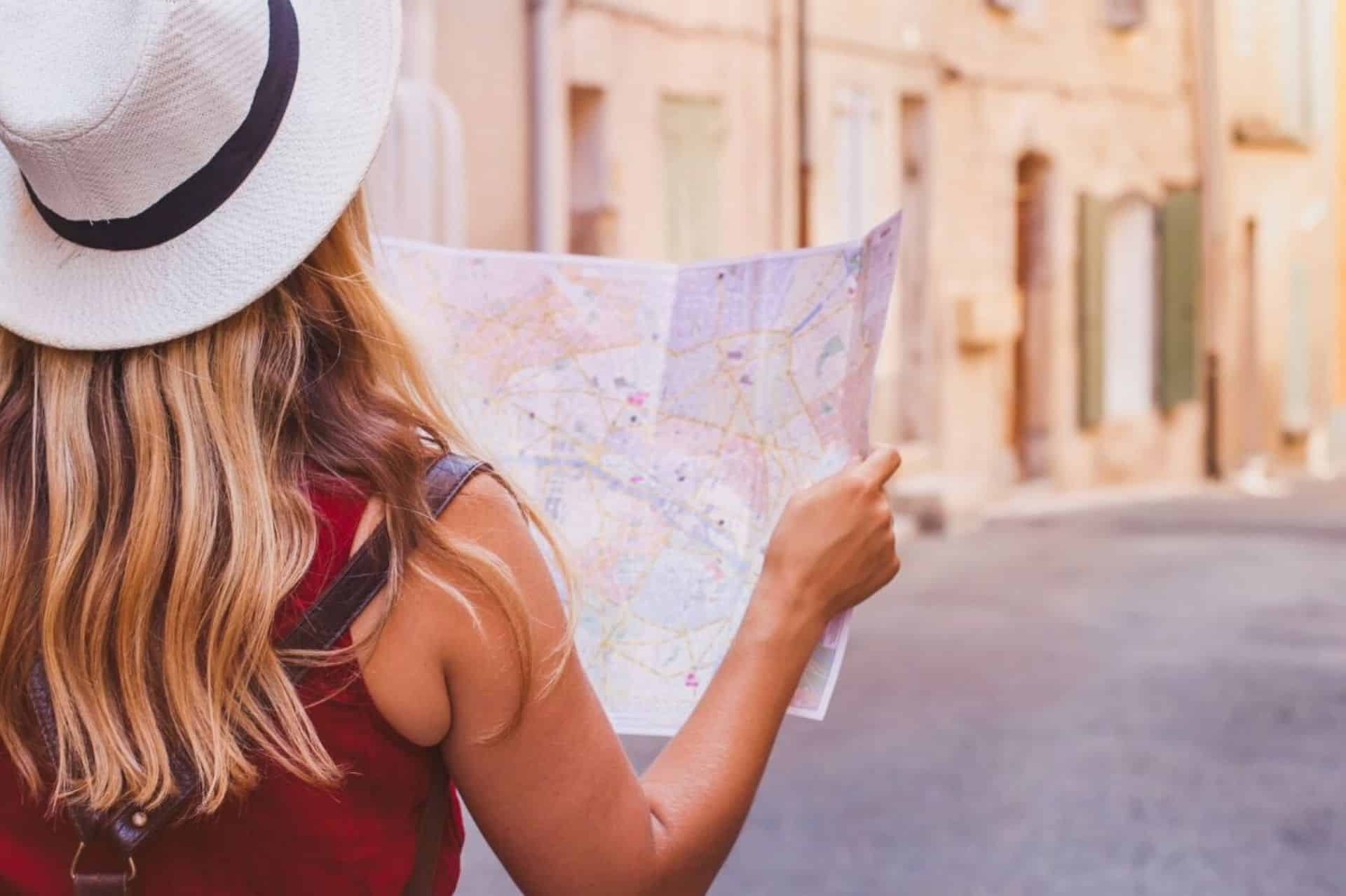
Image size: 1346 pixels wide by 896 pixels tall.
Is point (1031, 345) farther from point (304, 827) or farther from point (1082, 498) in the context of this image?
point (304, 827)

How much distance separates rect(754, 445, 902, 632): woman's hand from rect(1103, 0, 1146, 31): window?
16.7 metres

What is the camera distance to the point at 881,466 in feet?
4.89

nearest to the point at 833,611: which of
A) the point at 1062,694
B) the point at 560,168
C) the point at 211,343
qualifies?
the point at 211,343

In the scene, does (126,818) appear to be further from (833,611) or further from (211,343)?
(833,611)

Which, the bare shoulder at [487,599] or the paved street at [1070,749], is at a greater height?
the bare shoulder at [487,599]

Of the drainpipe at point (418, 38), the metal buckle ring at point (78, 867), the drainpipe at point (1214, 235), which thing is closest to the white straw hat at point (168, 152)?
the metal buckle ring at point (78, 867)

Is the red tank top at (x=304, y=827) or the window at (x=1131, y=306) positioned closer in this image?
the red tank top at (x=304, y=827)

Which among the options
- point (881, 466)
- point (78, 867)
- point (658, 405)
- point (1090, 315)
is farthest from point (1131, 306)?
point (78, 867)

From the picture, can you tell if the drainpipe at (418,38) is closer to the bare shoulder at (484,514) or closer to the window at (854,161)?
the window at (854,161)

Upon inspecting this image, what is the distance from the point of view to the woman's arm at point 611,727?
122 centimetres

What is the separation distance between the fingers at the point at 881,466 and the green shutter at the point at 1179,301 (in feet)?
56.4

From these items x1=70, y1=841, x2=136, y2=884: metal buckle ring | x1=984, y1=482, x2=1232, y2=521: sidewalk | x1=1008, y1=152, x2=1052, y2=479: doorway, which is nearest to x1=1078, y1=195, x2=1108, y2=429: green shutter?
x1=1008, y1=152, x2=1052, y2=479: doorway

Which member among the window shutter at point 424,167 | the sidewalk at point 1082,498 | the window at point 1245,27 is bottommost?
the sidewalk at point 1082,498

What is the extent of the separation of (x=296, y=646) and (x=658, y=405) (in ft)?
1.87
